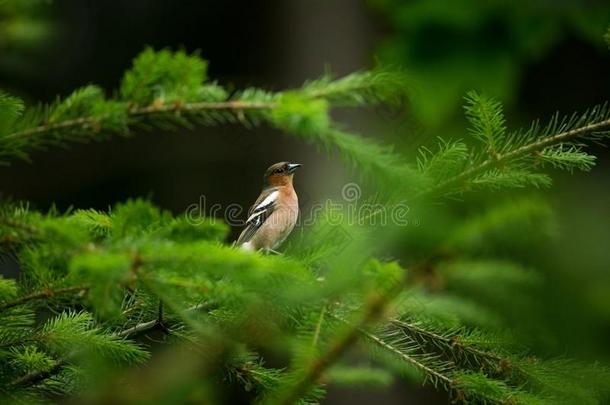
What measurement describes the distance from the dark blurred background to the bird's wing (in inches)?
18.9

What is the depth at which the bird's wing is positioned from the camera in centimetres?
734

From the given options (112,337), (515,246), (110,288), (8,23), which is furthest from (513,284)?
(8,23)

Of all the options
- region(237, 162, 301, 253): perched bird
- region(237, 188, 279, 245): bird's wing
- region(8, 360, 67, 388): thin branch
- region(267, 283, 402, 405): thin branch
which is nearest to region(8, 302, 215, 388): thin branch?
region(8, 360, 67, 388): thin branch

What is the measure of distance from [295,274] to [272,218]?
15.4ft

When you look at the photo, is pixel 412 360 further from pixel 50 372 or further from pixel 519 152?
pixel 50 372

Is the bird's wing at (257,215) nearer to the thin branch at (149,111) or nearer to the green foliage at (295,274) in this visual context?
the green foliage at (295,274)

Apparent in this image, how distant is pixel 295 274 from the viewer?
2.73 meters

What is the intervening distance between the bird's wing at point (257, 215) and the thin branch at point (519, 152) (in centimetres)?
398

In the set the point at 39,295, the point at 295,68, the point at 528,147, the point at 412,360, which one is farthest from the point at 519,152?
the point at 295,68

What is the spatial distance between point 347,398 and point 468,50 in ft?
19.9

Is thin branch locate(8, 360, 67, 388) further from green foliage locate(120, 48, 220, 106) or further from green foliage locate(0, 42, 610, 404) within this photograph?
green foliage locate(120, 48, 220, 106)

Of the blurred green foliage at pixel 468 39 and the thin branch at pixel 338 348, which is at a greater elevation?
the blurred green foliage at pixel 468 39

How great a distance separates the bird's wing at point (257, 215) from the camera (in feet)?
24.1

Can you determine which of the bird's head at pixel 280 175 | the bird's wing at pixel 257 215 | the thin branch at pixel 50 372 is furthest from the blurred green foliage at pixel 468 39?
the bird's head at pixel 280 175
